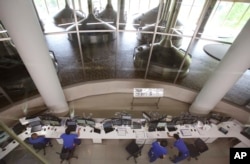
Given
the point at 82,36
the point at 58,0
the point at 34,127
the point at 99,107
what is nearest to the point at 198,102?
the point at 99,107

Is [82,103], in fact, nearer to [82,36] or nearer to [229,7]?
[82,36]

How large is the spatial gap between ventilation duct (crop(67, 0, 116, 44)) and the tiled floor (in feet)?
18.3

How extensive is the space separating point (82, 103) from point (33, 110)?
6.53 feet

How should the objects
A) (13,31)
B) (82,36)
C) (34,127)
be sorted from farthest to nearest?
(82,36) → (34,127) → (13,31)

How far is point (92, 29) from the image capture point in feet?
27.8

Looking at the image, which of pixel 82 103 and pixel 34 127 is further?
pixel 82 103

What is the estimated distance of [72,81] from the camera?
730 cm

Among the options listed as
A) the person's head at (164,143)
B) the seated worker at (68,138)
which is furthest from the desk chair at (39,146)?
the person's head at (164,143)

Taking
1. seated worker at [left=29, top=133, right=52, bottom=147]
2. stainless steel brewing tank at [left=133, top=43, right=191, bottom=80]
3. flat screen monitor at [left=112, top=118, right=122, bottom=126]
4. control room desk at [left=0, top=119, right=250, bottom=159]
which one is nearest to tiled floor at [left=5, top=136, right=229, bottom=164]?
control room desk at [left=0, top=119, right=250, bottom=159]

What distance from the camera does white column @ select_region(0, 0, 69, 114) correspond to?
359cm

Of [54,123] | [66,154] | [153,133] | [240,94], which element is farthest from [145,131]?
[240,94]

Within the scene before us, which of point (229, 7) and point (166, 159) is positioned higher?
point (229, 7)

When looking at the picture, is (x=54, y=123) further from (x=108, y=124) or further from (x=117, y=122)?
(x=117, y=122)

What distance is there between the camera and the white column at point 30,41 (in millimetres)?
3588
